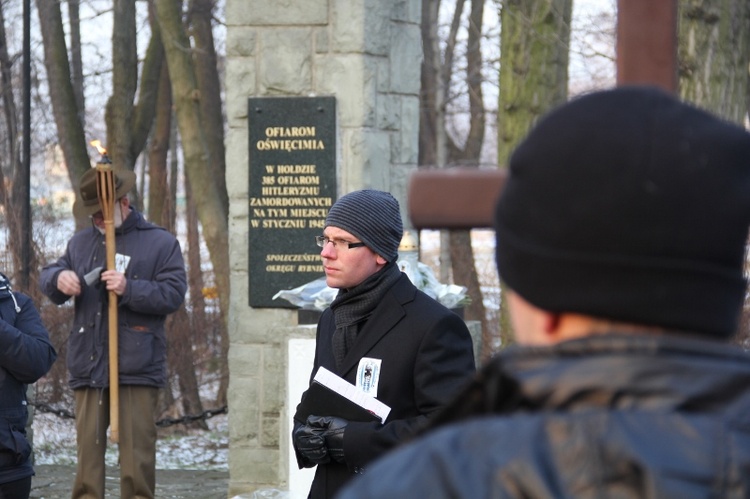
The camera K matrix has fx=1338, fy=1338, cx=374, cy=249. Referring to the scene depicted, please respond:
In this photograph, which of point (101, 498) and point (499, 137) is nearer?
point (101, 498)

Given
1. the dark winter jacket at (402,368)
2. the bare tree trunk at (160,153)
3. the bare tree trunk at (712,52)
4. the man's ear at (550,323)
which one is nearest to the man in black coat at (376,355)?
the dark winter jacket at (402,368)

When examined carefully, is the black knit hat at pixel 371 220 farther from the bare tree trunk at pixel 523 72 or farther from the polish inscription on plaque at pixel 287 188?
the bare tree trunk at pixel 523 72

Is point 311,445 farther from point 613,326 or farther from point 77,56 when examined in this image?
point 77,56

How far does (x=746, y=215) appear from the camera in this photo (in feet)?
4.57

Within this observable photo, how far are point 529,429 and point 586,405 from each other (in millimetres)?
61

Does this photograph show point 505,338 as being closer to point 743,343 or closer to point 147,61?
point 743,343

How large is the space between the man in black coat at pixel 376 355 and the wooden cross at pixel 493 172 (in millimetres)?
1694

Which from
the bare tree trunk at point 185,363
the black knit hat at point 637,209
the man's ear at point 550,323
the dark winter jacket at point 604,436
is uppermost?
the black knit hat at point 637,209

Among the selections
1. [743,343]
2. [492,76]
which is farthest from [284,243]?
[492,76]

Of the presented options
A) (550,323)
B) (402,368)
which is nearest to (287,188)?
(402,368)

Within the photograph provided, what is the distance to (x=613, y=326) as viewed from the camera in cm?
140

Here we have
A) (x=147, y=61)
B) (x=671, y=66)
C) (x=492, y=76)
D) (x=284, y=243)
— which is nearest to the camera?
(x=671, y=66)

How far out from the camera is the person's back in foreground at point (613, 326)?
1.25 m

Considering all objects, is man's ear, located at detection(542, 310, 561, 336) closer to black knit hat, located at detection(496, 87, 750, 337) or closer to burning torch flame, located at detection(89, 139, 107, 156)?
black knit hat, located at detection(496, 87, 750, 337)
